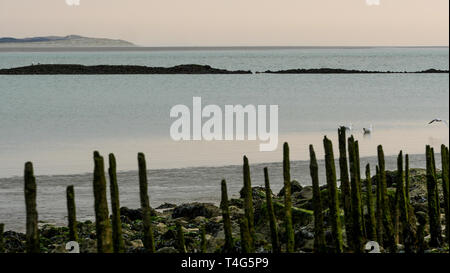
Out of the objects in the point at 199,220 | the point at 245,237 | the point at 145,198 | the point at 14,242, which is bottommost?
the point at 14,242

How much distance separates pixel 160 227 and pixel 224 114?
61631mm

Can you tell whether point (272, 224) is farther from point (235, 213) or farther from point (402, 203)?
point (235, 213)

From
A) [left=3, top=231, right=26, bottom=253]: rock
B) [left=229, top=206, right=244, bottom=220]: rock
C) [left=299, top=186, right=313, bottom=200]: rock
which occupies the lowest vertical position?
[left=3, top=231, right=26, bottom=253]: rock

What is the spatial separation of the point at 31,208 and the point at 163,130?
165 feet

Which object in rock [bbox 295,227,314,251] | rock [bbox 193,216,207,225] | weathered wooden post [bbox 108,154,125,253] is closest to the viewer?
weathered wooden post [bbox 108,154,125,253]

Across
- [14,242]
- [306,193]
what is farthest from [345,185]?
[306,193]

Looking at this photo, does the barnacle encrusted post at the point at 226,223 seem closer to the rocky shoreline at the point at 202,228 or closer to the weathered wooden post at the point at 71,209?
the rocky shoreline at the point at 202,228

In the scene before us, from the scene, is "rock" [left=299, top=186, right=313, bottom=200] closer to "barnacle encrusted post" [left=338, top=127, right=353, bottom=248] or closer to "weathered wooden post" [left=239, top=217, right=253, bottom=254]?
"barnacle encrusted post" [left=338, top=127, right=353, bottom=248]

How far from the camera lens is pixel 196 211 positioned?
90.5ft

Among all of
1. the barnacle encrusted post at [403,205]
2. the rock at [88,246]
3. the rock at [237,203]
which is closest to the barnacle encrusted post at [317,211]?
the barnacle encrusted post at [403,205]

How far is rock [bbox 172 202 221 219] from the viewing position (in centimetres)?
2742

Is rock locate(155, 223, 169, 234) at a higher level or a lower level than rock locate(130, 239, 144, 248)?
higher

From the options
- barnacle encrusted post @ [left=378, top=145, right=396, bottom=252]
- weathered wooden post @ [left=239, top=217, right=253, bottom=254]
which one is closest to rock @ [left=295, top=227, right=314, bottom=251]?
barnacle encrusted post @ [left=378, top=145, right=396, bottom=252]
